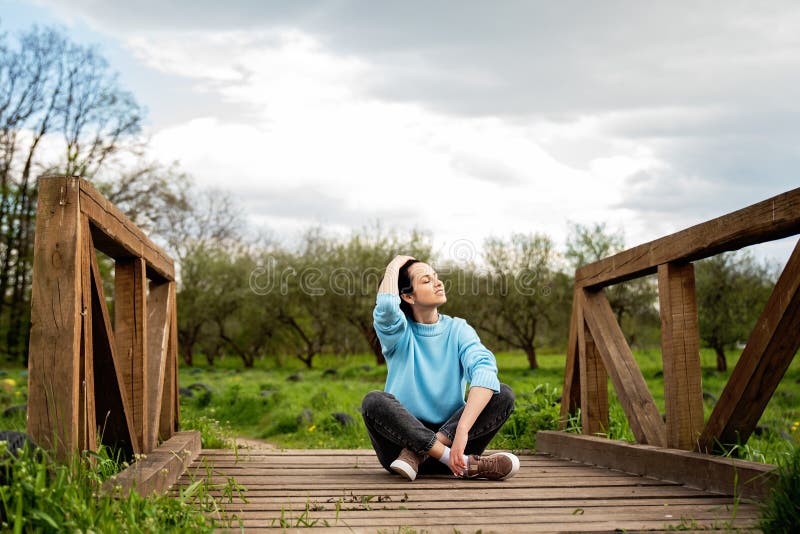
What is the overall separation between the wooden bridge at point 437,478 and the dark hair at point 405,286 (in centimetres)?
91

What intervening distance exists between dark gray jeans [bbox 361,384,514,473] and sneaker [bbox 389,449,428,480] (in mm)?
35

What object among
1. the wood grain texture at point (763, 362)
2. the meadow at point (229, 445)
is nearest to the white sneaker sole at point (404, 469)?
the meadow at point (229, 445)

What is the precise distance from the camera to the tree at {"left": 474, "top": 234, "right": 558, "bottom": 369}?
23.7m

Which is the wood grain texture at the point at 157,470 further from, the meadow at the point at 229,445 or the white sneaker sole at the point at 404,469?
the white sneaker sole at the point at 404,469

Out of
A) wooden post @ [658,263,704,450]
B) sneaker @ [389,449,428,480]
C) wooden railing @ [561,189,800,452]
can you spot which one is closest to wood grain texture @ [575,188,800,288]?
wooden railing @ [561,189,800,452]

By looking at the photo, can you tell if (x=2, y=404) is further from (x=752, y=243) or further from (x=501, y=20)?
(x=752, y=243)

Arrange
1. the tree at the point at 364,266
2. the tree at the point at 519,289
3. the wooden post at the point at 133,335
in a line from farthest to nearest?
the tree at the point at 364,266 < the tree at the point at 519,289 < the wooden post at the point at 133,335

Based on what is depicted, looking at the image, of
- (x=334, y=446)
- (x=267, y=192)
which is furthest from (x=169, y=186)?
(x=267, y=192)

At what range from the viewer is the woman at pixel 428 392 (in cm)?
372

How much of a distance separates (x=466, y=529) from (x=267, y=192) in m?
61.5

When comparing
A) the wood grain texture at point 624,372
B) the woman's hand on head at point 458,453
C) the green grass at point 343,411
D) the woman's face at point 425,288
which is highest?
the woman's face at point 425,288

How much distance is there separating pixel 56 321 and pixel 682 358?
2.83 meters

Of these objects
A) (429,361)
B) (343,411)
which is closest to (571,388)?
(429,361)

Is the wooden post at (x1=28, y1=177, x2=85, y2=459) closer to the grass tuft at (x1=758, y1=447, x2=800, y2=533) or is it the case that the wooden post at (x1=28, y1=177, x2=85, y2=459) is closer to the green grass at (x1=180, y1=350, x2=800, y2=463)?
the grass tuft at (x1=758, y1=447, x2=800, y2=533)
